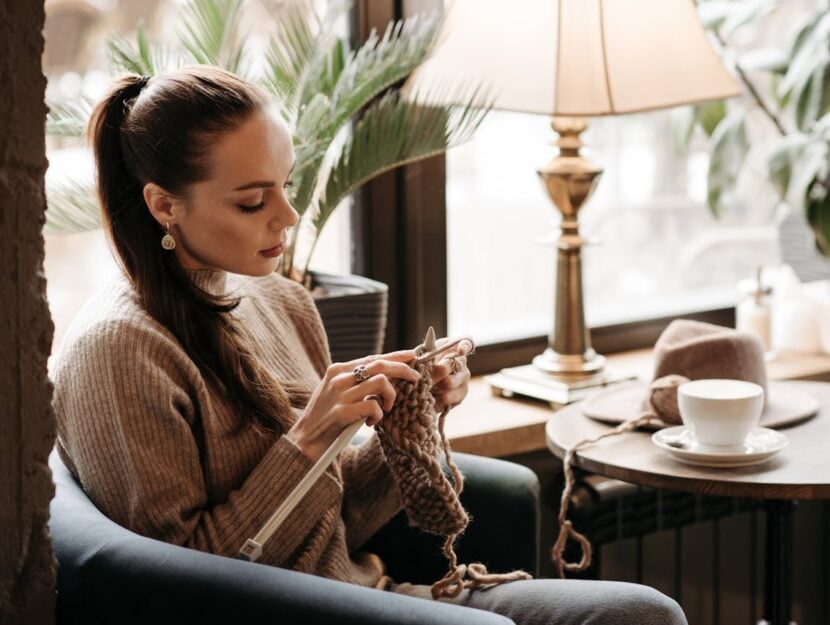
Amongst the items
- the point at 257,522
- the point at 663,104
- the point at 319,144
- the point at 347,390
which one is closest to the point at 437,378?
the point at 347,390

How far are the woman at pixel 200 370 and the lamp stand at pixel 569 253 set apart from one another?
2.26 feet

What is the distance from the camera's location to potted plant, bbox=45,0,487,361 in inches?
73.6

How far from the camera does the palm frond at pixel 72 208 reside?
5.90ft

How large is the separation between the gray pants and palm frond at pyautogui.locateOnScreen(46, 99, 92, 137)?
84 centimetres

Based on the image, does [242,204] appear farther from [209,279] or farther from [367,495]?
[367,495]

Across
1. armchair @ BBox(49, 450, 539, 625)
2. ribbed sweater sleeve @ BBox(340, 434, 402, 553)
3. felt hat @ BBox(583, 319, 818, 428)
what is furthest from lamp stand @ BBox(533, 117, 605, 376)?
armchair @ BBox(49, 450, 539, 625)

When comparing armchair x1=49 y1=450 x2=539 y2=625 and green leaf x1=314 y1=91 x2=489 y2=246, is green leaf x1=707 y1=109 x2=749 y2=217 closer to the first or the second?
green leaf x1=314 y1=91 x2=489 y2=246

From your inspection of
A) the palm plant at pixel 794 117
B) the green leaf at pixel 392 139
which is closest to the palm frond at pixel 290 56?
the green leaf at pixel 392 139

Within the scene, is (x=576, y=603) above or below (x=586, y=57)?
below

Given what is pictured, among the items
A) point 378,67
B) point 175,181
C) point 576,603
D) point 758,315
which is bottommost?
point 576,603

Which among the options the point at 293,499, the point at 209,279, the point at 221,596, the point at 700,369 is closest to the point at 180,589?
the point at 221,596

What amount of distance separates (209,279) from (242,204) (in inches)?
4.8

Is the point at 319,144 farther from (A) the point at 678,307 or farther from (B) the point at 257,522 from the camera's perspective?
(A) the point at 678,307

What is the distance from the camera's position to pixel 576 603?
4.74ft
